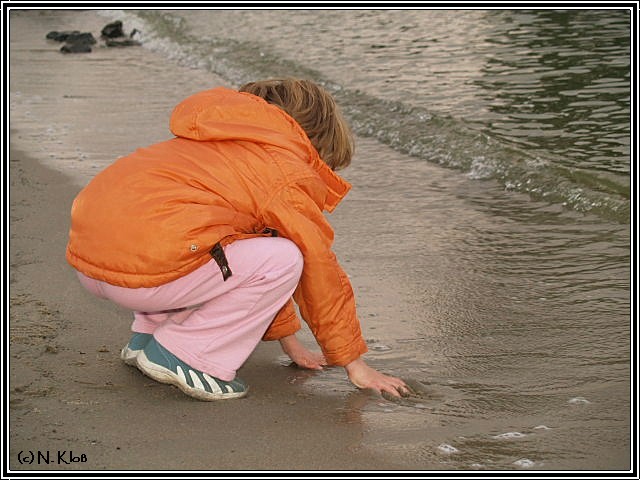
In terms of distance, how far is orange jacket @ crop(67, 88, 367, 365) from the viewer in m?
3.09

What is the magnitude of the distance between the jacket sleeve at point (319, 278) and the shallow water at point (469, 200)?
7.9 inches

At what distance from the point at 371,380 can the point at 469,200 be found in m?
2.68

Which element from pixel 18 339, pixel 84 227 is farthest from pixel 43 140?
pixel 84 227

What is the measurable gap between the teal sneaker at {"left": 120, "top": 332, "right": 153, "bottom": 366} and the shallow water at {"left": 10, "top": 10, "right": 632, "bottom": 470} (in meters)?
0.54

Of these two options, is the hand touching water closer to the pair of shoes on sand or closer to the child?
the child

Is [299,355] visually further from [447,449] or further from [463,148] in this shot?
[463,148]

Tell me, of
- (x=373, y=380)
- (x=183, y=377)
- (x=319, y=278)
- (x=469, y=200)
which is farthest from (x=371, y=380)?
(x=469, y=200)

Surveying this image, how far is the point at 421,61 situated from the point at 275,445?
7.64 metres

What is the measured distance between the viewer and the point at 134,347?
3.50 meters

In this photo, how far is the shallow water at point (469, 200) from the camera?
3.14 metres

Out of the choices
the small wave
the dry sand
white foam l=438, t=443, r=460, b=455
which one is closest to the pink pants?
the dry sand

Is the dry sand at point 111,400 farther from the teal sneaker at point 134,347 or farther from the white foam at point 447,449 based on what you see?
the white foam at point 447,449

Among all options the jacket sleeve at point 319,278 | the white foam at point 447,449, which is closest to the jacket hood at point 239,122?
the jacket sleeve at point 319,278

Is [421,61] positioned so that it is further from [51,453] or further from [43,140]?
[51,453]
